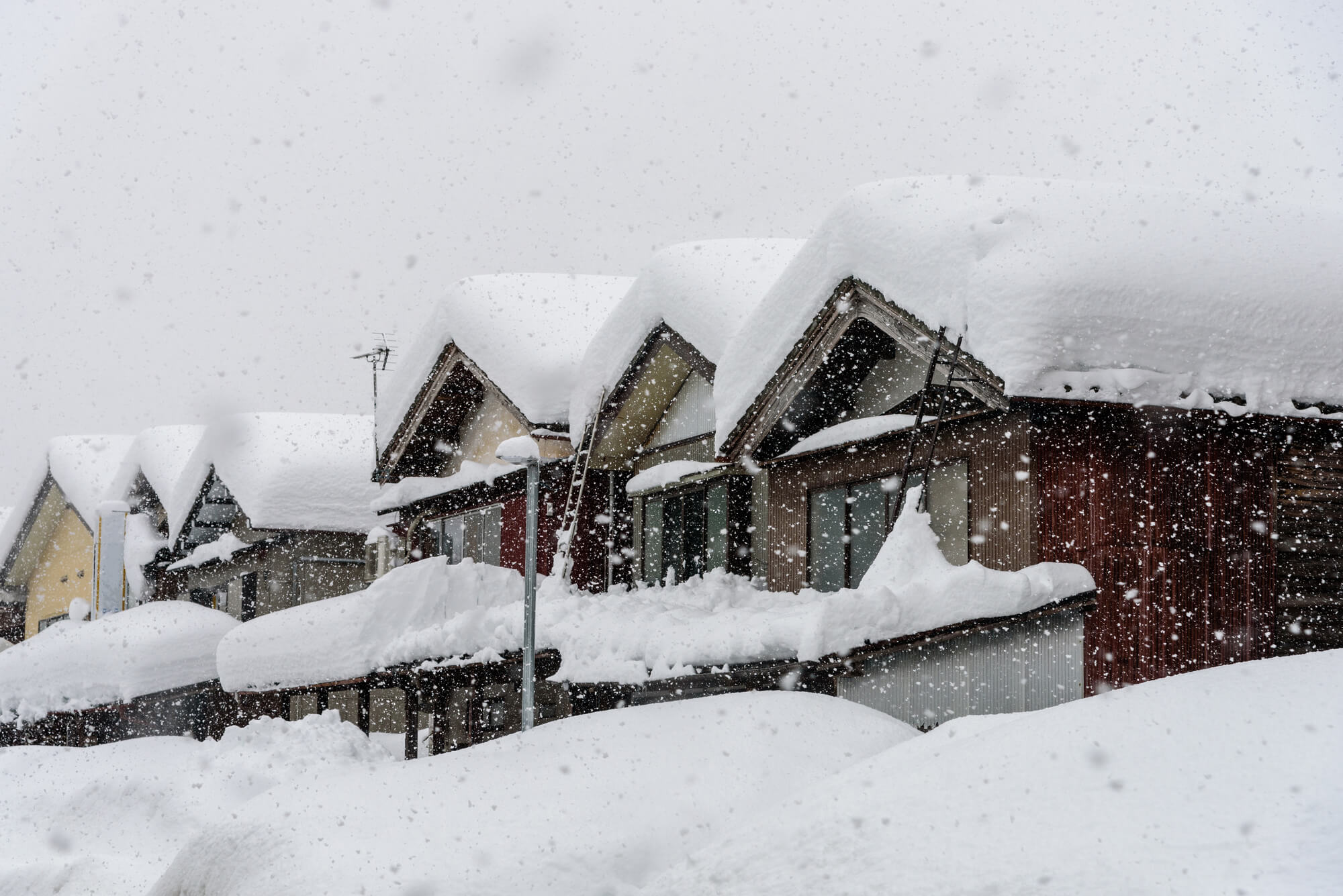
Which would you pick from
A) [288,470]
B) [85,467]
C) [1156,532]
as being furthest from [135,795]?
[85,467]

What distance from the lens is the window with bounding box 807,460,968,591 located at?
977 centimetres

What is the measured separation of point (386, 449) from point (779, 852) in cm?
1485

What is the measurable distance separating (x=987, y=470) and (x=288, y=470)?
1557 cm

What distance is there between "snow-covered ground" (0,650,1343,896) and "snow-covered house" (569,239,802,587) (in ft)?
20.1

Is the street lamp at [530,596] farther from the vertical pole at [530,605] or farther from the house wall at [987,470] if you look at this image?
the house wall at [987,470]

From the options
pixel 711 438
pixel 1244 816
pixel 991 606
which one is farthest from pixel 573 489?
pixel 1244 816

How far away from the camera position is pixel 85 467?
2869 centimetres

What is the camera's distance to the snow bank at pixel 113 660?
20.3 m

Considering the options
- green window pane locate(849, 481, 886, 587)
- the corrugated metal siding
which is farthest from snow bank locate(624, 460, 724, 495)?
the corrugated metal siding

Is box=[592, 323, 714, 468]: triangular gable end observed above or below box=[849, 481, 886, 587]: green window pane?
above

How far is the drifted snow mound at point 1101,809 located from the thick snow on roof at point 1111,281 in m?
3.80

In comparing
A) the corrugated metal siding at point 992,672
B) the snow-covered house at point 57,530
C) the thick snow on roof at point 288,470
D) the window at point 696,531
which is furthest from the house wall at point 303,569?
the corrugated metal siding at point 992,672

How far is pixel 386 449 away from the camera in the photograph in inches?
721

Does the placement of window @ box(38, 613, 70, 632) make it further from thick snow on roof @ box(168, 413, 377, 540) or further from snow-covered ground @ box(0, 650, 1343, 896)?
snow-covered ground @ box(0, 650, 1343, 896)
